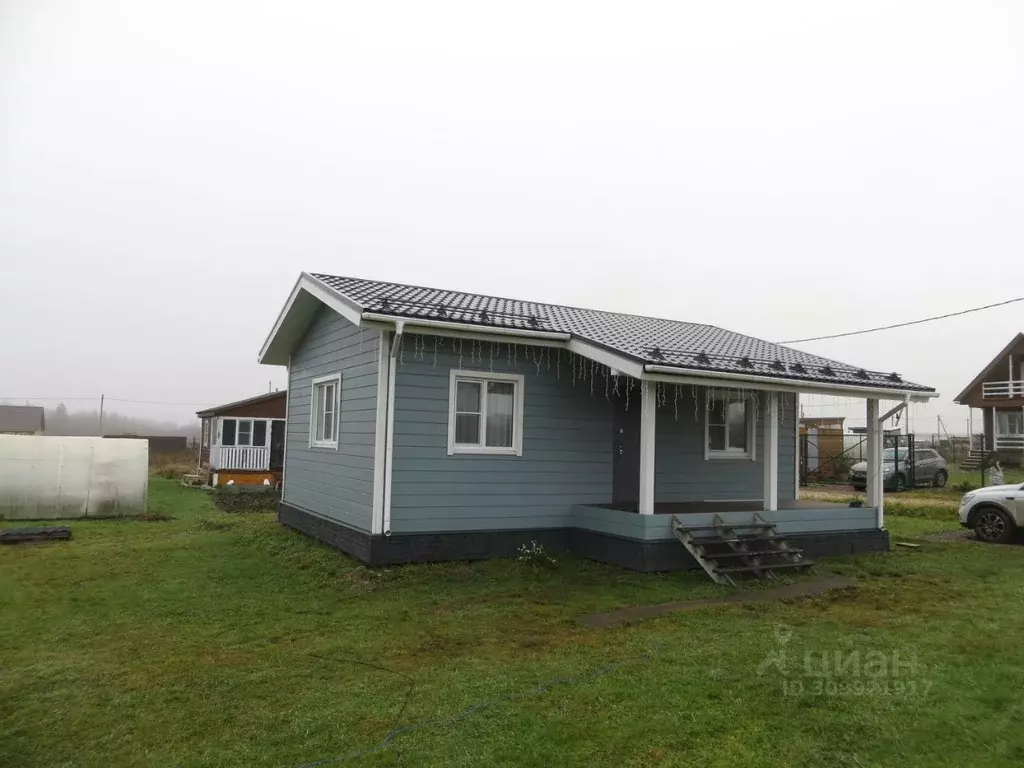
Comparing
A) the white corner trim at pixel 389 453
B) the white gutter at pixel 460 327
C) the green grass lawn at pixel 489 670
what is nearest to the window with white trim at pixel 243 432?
the green grass lawn at pixel 489 670

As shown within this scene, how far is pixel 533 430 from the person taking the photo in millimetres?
10156

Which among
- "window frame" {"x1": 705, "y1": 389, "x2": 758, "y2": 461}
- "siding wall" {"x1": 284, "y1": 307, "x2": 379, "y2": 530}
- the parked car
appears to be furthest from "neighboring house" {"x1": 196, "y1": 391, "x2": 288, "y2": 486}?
the parked car

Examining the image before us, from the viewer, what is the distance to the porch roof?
9125 mm

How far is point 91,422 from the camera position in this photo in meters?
110

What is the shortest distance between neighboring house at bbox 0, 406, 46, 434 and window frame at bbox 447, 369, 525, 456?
202 feet

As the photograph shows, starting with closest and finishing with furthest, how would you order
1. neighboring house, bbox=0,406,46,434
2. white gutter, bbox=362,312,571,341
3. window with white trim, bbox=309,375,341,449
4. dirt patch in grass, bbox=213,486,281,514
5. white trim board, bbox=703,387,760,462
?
white gutter, bbox=362,312,571,341, window with white trim, bbox=309,375,341,449, white trim board, bbox=703,387,760,462, dirt patch in grass, bbox=213,486,281,514, neighboring house, bbox=0,406,46,434

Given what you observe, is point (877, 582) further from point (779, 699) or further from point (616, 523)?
point (779, 699)

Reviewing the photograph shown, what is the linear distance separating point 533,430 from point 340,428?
10.1 ft

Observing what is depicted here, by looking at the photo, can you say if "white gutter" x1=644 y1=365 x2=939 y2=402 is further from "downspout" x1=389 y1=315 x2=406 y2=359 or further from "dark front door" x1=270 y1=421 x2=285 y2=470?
"dark front door" x1=270 y1=421 x2=285 y2=470

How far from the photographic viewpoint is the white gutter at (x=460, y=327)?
28.1ft

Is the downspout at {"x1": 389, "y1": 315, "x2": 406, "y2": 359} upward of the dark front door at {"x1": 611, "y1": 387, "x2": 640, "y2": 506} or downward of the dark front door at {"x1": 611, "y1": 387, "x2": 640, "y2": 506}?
upward

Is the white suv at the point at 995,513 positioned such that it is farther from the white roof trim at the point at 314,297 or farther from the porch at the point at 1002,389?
the porch at the point at 1002,389

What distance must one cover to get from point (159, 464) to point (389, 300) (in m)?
32.4

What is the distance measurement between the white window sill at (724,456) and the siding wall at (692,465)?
36 mm
